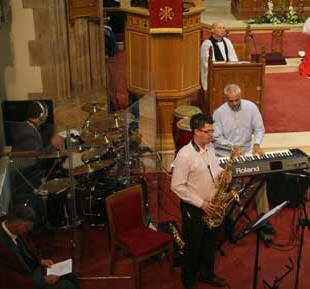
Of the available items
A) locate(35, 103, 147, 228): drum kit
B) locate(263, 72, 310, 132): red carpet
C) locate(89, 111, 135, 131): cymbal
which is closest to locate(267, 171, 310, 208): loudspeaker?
locate(35, 103, 147, 228): drum kit

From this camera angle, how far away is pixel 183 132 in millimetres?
6945

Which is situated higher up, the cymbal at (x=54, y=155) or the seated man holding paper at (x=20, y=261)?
the cymbal at (x=54, y=155)

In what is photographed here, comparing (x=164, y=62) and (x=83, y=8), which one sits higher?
(x=83, y=8)

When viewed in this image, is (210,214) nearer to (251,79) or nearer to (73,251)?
(73,251)

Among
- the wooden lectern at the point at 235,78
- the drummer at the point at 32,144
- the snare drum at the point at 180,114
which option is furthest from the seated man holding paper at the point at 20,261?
→ the wooden lectern at the point at 235,78

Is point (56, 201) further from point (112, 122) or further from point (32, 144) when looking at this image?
point (112, 122)

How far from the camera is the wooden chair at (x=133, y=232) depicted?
17.0 ft

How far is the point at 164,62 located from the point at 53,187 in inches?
103

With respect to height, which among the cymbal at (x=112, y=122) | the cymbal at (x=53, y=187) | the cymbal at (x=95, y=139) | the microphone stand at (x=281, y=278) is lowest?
the microphone stand at (x=281, y=278)

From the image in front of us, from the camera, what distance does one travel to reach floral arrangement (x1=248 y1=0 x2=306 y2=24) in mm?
14016

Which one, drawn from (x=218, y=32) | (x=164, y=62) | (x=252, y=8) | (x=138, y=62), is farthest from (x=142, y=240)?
(x=252, y=8)

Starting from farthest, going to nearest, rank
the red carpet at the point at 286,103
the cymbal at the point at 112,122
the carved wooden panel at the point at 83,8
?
the red carpet at the point at 286,103 → the carved wooden panel at the point at 83,8 → the cymbal at the point at 112,122

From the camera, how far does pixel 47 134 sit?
6602 mm

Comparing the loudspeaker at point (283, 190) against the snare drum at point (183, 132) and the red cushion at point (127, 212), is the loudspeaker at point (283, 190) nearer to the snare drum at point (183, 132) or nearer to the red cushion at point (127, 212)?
the snare drum at point (183, 132)
